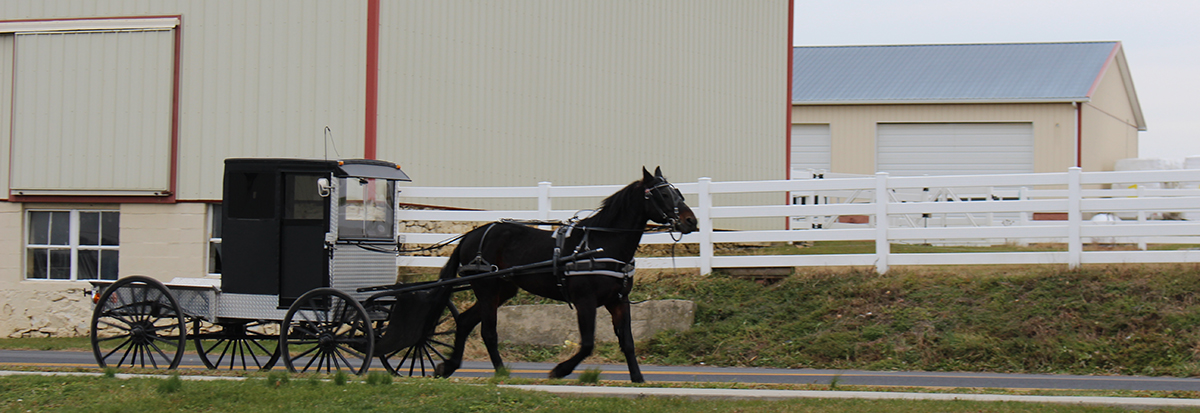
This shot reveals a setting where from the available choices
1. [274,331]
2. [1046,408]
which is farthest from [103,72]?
[1046,408]

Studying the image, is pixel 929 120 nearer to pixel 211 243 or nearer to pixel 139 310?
pixel 211 243

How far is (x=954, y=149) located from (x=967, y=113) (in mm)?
1248

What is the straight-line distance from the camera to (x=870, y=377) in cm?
1027

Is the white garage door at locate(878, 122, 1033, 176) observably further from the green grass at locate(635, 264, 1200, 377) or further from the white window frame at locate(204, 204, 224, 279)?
the white window frame at locate(204, 204, 224, 279)

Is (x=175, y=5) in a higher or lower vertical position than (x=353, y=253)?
higher

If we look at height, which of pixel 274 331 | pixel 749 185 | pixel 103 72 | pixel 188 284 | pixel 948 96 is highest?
pixel 948 96

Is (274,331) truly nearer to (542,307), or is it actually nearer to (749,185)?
(542,307)

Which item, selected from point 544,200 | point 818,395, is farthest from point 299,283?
point 544,200

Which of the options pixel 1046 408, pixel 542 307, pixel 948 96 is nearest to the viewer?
pixel 1046 408

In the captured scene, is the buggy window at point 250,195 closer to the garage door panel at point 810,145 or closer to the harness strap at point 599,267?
the harness strap at point 599,267

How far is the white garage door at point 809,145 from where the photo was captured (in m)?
38.1

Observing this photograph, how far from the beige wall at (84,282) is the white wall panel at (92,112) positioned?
0.43 m

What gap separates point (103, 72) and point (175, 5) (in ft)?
4.93

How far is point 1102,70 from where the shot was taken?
3747 cm
